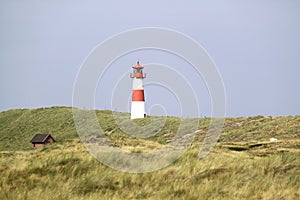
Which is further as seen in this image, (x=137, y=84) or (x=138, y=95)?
(x=137, y=84)

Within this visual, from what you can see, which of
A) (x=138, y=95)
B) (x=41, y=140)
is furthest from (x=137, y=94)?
(x=41, y=140)

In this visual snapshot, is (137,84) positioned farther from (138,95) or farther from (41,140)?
(41,140)

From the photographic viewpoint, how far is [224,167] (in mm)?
14625

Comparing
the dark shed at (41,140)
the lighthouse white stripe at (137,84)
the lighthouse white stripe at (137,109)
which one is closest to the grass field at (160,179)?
the dark shed at (41,140)

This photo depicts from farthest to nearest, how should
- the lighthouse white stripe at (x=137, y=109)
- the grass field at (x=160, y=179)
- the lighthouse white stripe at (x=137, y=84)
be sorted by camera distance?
the lighthouse white stripe at (x=137, y=84)
the lighthouse white stripe at (x=137, y=109)
the grass field at (x=160, y=179)

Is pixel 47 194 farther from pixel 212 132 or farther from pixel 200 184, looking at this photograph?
pixel 212 132

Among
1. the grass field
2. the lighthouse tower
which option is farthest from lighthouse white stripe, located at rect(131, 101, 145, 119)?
the grass field

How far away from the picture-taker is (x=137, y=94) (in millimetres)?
58094

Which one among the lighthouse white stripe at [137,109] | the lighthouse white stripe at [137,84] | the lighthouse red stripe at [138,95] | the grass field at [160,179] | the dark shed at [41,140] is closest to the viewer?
the grass field at [160,179]

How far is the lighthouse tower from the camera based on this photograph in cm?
5741

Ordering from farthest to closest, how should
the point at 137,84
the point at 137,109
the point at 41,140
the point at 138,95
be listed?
1. the point at 137,84
2. the point at 138,95
3. the point at 137,109
4. the point at 41,140

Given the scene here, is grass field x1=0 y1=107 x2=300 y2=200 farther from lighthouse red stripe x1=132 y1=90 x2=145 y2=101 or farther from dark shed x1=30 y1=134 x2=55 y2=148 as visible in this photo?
lighthouse red stripe x1=132 y1=90 x2=145 y2=101

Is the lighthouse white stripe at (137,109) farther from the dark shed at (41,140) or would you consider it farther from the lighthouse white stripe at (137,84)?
the dark shed at (41,140)

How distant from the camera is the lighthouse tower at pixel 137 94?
188 ft
